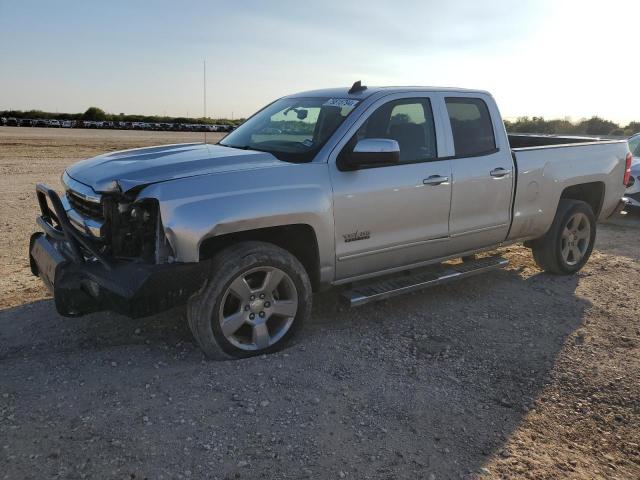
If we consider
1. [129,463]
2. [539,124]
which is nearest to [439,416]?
[129,463]

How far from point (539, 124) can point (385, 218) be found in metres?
35.5

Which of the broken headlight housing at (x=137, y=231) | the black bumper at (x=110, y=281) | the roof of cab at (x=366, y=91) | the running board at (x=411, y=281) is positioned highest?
the roof of cab at (x=366, y=91)

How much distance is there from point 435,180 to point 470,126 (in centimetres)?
84

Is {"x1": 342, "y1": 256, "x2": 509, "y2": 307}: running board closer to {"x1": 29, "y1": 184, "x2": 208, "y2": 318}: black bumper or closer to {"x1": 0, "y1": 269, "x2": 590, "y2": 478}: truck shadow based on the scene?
{"x1": 0, "y1": 269, "x2": 590, "y2": 478}: truck shadow

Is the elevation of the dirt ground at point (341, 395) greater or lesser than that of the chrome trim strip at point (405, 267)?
lesser

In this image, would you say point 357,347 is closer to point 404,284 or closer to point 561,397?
point 404,284

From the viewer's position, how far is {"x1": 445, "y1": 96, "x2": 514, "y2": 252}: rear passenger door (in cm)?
486

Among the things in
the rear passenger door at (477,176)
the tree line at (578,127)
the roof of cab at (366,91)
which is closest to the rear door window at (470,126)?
the rear passenger door at (477,176)

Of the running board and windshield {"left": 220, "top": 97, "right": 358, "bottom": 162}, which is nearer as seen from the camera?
windshield {"left": 220, "top": 97, "right": 358, "bottom": 162}

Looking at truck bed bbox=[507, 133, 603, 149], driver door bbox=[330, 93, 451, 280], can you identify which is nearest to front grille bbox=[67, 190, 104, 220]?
driver door bbox=[330, 93, 451, 280]

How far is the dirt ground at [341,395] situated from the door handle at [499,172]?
1.20 m

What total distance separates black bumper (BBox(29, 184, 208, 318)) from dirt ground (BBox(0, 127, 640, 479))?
0.49 meters

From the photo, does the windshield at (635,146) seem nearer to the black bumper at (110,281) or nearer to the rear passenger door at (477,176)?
the rear passenger door at (477,176)

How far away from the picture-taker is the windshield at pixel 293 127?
4.29 meters
